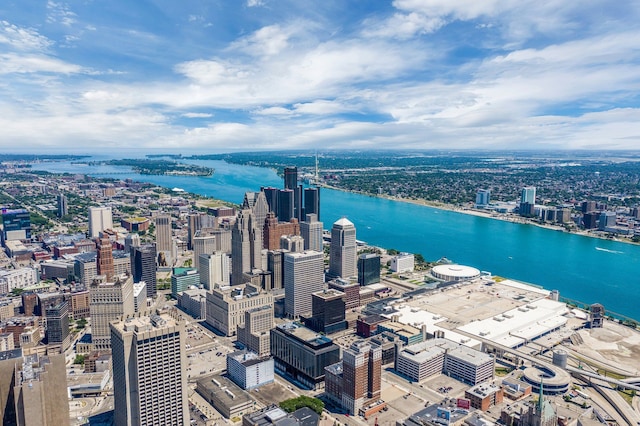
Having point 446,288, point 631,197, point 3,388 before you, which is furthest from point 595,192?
point 3,388

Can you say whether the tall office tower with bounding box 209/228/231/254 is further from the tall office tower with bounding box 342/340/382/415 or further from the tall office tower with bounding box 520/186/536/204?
the tall office tower with bounding box 520/186/536/204

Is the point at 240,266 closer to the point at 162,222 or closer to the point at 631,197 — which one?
the point at 162,222

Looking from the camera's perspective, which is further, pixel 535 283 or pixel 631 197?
pixel 631 197

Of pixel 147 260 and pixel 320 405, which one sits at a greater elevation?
Answer: pixel 147 260

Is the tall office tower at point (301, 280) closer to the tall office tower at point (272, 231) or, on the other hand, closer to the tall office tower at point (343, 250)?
the tall office tower at point (343, 250)

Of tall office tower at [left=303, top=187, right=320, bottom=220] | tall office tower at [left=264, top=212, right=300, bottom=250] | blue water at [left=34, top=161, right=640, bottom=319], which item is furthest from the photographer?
tall office tower at [left=303, top=187, right=320, bottom=220]

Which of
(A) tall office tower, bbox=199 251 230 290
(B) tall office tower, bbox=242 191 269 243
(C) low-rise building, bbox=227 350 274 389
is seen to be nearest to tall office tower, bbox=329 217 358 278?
(A) tall office tower, bbox=199 251 230 290
